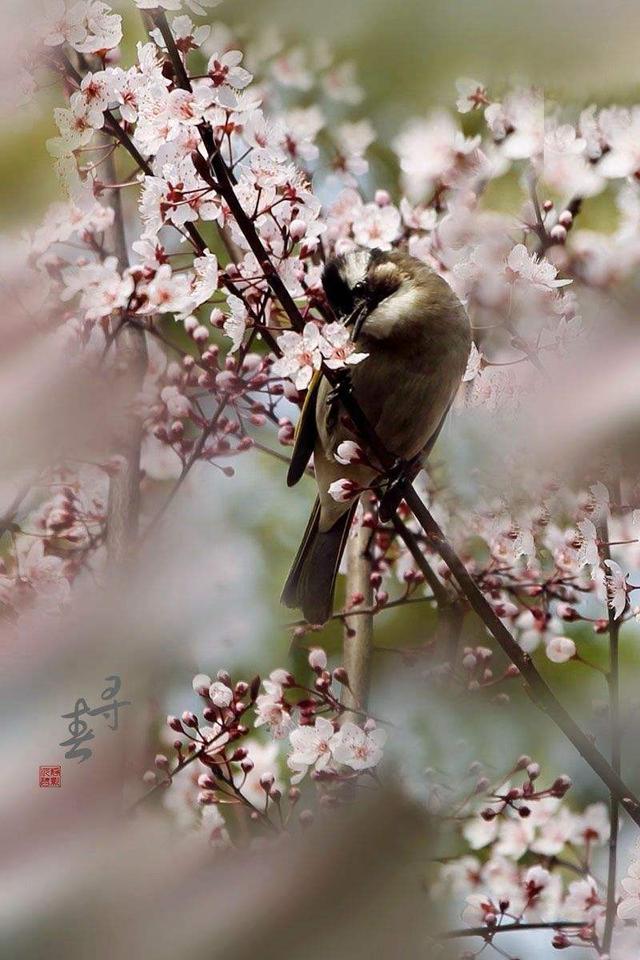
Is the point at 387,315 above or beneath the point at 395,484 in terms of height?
above

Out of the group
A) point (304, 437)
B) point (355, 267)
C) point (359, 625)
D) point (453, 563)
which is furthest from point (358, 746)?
point (355, 267)

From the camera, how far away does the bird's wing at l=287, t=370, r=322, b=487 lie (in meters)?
1.51

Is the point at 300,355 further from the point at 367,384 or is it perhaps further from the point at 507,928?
the point at 507,928

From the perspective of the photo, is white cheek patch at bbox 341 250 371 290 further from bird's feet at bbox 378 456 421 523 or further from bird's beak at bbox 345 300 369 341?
bird's feet at bbox 378 456 421 523

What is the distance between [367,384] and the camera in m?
1.55

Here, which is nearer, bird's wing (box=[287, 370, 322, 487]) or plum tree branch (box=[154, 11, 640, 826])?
plum tree branch (box=[154, 11, 640, 826])

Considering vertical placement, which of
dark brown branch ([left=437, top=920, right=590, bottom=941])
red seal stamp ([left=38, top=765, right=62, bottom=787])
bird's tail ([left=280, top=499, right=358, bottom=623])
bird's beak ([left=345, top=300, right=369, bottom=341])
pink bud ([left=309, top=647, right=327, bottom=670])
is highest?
bird's beak ([left=345, top=300, right=369, bottom=341])

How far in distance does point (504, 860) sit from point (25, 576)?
790 millimetres

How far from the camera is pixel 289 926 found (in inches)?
54.9

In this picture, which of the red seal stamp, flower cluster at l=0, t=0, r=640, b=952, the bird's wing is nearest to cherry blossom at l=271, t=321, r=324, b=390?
flower cluster at l=0, t=0, r=640, b=952

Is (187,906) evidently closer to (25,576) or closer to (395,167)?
(25,576)

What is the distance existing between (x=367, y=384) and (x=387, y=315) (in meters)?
0.10

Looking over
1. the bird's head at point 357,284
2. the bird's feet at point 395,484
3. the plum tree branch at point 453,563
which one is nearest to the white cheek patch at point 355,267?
the bird's head at point 357,284

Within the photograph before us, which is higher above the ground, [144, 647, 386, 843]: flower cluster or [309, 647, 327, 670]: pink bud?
[309, 647, 327, 670]: pink bud
